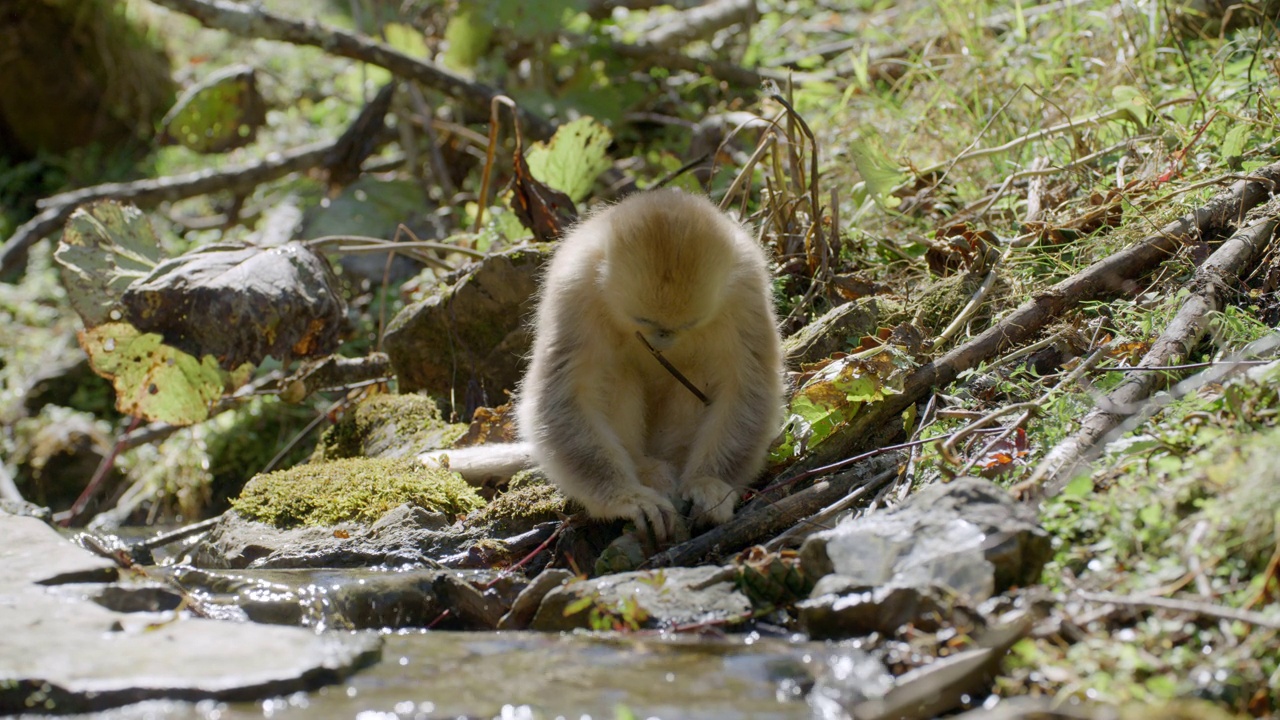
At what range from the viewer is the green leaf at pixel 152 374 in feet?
16.9

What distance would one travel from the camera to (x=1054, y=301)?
434 centimetres

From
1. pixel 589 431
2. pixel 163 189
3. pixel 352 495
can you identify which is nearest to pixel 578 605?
pixel 589 431

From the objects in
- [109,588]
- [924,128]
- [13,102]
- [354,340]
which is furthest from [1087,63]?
[13,102]

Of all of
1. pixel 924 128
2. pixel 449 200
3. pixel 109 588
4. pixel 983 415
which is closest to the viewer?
pixel 109 588

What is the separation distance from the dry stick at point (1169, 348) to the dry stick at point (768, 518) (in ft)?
2.33

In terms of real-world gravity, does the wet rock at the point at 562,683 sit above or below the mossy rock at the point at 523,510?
above

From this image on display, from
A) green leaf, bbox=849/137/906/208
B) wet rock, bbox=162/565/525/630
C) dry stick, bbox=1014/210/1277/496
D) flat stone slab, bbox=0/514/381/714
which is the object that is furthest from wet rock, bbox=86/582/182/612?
green leaf, bbox=849/137/906/208

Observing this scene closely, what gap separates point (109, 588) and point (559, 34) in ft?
22.0

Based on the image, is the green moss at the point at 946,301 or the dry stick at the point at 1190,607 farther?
the green moss at the point at 946,301

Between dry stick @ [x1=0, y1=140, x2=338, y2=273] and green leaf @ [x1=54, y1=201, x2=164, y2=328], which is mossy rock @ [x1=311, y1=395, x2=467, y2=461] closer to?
green leaf @ [x1=54, y1=201, x2=164, y2=328]

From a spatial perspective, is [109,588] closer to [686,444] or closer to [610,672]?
[610,672]

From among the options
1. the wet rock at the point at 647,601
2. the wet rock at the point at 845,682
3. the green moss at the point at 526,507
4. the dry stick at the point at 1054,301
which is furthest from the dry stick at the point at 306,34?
the wet rock at the point at 845,682

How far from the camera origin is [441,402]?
578cm

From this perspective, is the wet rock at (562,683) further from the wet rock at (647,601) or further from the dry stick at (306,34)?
the dry stick at (306,34)
